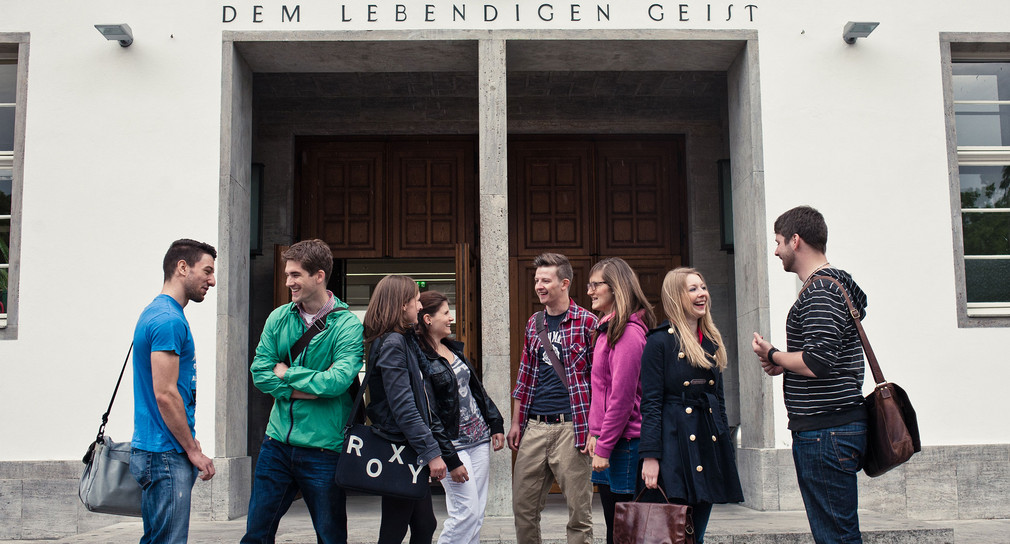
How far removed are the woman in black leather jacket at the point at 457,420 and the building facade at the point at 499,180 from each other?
8.17 ft

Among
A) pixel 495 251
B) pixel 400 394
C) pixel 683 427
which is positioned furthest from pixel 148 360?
pixel 495 251

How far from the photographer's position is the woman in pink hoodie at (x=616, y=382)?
452 cm

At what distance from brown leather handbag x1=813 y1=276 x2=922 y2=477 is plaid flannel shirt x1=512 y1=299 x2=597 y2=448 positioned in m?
1.57

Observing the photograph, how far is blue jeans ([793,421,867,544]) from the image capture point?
12.1 feet

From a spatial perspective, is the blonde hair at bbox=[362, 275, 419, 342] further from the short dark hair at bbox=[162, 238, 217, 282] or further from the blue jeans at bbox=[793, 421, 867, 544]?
the blue jeans at bbox=[793, 421, 867, 544]

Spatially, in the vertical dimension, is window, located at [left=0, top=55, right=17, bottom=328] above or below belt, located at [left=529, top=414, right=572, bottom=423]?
above

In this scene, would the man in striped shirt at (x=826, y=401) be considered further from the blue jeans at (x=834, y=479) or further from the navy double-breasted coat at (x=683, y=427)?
the navy double-breasted coat at (x=683, y=427)

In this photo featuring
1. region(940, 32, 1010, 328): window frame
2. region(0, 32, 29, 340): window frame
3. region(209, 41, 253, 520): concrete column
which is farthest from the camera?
region(940, 32, 1010, 328): window frame

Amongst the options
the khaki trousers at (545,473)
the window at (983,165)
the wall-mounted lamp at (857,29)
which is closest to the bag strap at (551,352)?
the khaki trousers at (545,473)

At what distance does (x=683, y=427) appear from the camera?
13.6 ft

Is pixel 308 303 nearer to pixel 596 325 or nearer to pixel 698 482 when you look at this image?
pixel 596 325

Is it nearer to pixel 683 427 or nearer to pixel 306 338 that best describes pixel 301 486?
pixel 306 338

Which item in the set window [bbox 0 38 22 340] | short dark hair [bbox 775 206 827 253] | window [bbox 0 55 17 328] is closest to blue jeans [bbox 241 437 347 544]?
short dark hair [bbox 775 206 827 253]

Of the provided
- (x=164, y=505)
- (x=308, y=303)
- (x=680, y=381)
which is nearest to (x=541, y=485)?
(x=680, y=381)
